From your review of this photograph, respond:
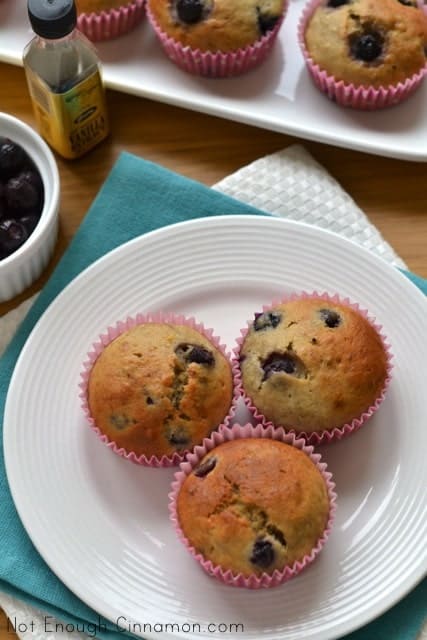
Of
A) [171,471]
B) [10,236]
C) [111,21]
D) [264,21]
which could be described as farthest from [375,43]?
[171,471]

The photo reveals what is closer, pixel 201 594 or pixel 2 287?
pixel 201 594

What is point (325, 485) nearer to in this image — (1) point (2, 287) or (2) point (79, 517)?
(2) point (79, 517)

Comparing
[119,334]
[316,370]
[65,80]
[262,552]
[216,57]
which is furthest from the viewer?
[216,57]

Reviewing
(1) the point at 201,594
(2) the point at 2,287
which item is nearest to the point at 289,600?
(1) the point at 201,594

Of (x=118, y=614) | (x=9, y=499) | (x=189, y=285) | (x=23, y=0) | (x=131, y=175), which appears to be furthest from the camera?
(x=23, y=0)

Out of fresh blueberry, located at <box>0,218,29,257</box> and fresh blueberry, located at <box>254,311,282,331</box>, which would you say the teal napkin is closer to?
fresh blueberry, located at <box>0,218,29,257</box>

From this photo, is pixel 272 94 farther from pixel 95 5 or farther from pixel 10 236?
pixel 10 236
